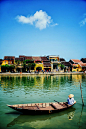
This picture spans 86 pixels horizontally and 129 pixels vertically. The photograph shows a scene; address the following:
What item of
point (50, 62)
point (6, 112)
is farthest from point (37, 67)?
point (6, 112)

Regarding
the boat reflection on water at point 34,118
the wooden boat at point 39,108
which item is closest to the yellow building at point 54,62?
the wooden boat at point 39,108

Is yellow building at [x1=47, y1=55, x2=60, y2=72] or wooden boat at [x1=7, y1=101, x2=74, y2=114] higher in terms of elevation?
yellow building at [x1=47, y1=55, x2=60, y2=72]

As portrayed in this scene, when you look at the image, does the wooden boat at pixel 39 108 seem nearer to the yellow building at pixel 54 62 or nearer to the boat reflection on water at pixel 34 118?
the boat reflection on water at pixel 34 118

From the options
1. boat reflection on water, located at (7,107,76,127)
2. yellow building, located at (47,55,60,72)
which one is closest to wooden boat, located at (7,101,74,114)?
boat reflection on water, located at (7,107,76,127)

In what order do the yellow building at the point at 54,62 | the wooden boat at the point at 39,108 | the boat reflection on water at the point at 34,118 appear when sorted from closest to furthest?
the boat reflection on water at the point at 34,118 → the wooden boat at the point at 39,108 → the yellow building at the point at 54,62

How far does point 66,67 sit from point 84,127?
2171 inches

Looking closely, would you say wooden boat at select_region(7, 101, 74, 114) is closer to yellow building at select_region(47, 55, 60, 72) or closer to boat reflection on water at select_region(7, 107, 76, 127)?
boat reflection on water at select_region(7, 107, 76, 127)

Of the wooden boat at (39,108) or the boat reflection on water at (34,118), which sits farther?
the wooden boat at (39,108)

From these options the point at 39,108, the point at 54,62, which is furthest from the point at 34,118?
the point at 54,62

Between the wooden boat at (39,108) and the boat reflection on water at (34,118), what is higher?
the wooden boat at (39,108)

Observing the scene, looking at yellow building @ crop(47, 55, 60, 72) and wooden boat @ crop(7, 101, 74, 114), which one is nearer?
wooden boat @ crop(7, 101, 74, 114)

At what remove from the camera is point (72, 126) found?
8.92m

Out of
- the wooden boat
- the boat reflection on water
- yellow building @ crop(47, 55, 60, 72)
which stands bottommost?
the boat reflection on water

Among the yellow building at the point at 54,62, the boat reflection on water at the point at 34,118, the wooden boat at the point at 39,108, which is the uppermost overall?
the yellow building at the point at 54,62
